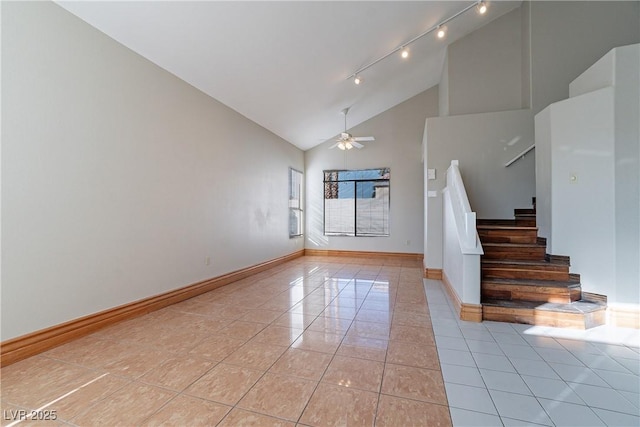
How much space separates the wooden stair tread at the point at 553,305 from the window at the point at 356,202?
14.0 ft

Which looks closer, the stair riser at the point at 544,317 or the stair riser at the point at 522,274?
the stair riser at the point at 544,317

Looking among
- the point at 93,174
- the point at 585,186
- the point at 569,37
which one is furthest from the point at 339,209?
the point at 93,174

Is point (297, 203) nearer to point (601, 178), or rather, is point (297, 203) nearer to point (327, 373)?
point (327, 373)

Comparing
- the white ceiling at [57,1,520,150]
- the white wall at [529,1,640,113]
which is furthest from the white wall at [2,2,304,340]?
the white wall at [529,1,640,113]

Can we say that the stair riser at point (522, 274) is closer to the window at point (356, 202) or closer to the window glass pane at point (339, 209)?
the window at point (356, 202)

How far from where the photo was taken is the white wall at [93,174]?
2.20 meters

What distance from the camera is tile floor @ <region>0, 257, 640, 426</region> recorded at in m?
1.58

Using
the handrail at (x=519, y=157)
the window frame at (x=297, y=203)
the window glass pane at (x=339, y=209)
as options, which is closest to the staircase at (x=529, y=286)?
the handrail at (x=519, y=157)

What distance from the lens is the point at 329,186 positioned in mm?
7820

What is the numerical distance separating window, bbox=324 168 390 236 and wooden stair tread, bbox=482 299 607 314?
4.26m

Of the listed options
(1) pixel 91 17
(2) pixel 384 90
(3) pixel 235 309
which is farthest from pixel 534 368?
(2) pixel 384 90

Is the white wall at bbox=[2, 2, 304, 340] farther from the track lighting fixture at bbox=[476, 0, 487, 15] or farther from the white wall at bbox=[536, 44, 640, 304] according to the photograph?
the white wall at bbox=[536, 44, 640, 304]

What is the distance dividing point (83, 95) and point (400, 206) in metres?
6.44

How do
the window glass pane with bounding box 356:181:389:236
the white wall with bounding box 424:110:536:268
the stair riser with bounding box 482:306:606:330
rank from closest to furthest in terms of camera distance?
the stair riser with bounding box 482:306:606:330 → the white wall with bounding box 424:110:536:268 → the window glass pane with bounding box 356:181:389:236
